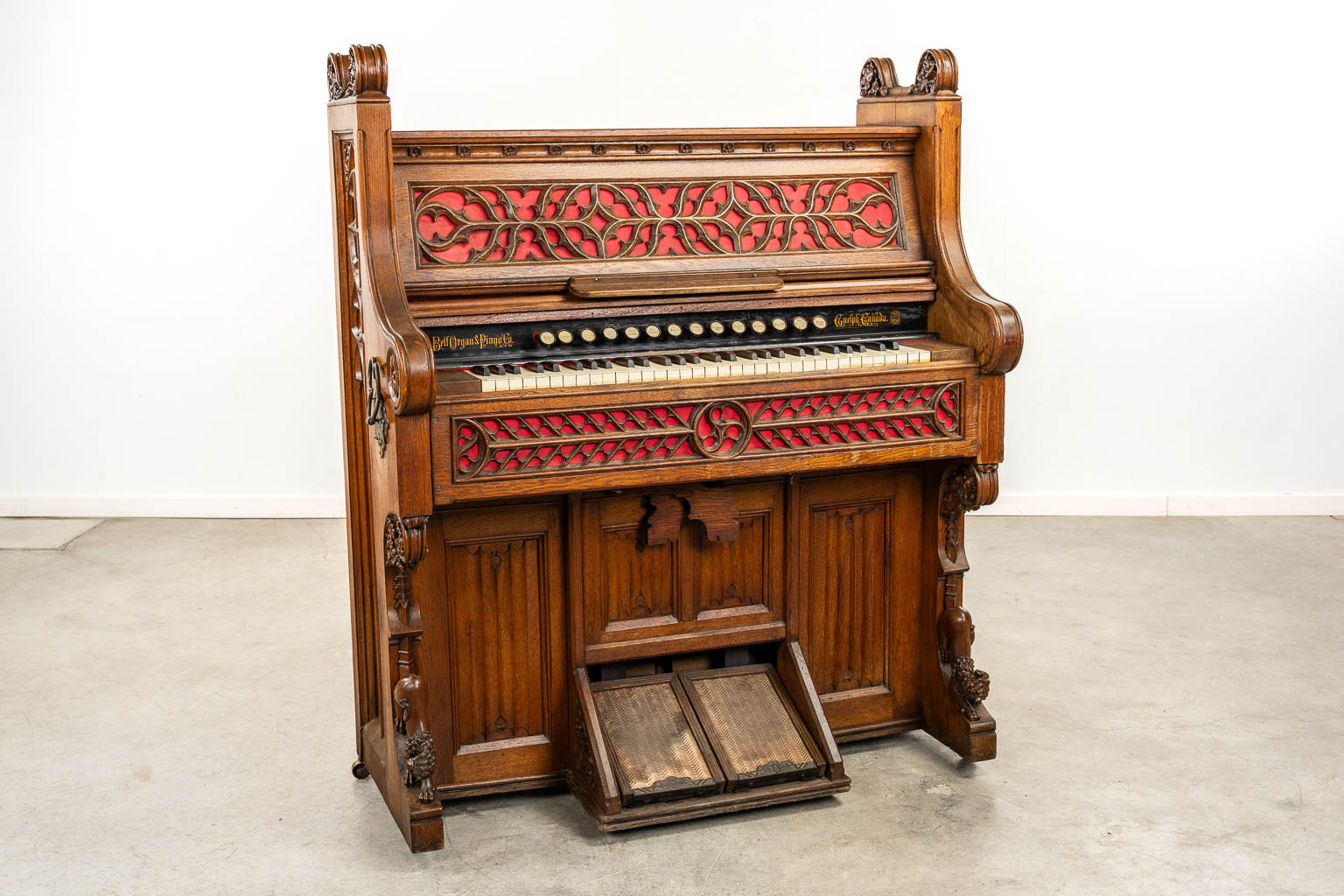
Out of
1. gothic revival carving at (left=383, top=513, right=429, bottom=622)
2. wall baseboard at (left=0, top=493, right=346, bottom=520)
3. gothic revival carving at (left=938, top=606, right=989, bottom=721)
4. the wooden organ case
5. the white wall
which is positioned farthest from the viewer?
wall baseboard at (left=0, top=493, right=346, bottom=520)

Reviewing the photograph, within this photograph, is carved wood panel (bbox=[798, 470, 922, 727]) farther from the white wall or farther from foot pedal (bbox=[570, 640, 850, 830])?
the white wall

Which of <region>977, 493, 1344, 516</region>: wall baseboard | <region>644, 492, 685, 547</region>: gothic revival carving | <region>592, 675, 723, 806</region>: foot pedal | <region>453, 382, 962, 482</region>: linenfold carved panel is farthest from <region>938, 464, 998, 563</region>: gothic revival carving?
<region>977, 493, 1344, 516</region>: wall baseboard

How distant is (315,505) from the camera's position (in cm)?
616

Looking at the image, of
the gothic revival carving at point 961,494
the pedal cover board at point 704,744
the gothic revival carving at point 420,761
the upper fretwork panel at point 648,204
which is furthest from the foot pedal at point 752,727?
the upper fretwork panel at point 648,204

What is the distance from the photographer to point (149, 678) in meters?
4.29

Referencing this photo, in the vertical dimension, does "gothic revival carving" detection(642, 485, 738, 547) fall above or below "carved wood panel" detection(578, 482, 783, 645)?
above

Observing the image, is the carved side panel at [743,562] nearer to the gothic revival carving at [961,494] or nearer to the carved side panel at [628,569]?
the carved side panel at [628,569]

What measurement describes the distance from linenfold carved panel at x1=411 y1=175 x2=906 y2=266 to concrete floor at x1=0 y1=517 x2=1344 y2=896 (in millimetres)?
1316

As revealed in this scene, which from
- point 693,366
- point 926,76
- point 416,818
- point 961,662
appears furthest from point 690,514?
point 926,76

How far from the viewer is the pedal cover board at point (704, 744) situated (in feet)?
10.8

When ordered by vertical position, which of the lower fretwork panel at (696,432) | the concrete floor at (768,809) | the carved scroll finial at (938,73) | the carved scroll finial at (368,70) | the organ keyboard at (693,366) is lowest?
the concrete floor at (768,809)

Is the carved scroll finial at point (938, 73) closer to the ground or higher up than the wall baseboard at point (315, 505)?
higher up

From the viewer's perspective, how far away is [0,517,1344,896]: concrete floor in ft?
10.2

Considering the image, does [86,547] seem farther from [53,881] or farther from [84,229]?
[53,881]
